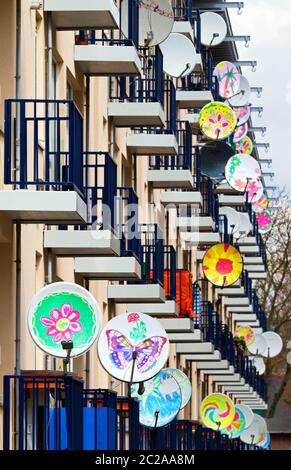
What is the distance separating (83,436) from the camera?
21781 mm

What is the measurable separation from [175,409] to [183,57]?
1156cm

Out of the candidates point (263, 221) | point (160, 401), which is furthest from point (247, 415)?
point (160, 401)

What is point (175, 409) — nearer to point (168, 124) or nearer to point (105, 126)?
point (105, 126)

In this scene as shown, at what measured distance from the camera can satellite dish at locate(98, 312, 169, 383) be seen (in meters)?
23.0

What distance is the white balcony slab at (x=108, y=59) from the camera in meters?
27.0

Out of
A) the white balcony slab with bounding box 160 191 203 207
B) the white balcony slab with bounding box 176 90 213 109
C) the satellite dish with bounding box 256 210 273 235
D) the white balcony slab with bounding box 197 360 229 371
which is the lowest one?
the white balcony slab with bounding box 197 360 229 371

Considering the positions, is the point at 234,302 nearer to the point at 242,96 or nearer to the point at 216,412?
the point at 242,96

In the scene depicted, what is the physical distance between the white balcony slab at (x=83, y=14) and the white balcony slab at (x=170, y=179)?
12.7 metres

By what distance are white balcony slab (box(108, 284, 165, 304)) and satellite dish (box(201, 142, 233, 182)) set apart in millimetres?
14377

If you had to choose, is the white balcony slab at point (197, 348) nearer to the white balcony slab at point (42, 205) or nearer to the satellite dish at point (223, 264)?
the satellite dish at point (223, 264)

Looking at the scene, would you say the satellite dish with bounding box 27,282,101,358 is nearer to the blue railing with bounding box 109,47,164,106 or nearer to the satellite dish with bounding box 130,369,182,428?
the satellite dish with bounding box 130,369,182,428

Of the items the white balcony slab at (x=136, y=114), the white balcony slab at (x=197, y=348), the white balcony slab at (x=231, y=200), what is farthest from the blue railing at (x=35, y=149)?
the white balcony slab at (x=231, y=200)

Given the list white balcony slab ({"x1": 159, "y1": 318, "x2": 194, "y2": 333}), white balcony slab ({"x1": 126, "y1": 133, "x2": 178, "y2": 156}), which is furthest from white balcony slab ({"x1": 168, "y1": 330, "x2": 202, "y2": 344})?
white balcony slab ({"x1": 126, "y1": 133, "x2": 178, "y2": 156})
